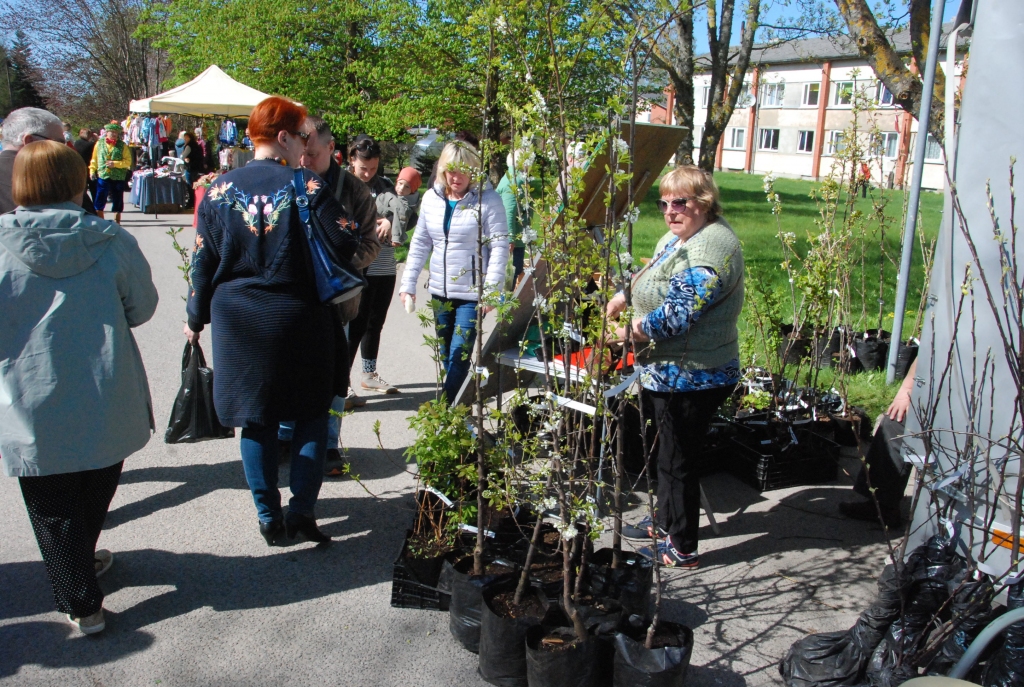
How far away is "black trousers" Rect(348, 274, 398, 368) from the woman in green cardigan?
224cm

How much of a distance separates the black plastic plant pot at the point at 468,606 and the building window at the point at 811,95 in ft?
184

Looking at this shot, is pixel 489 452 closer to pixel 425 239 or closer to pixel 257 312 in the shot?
pixel 257 312

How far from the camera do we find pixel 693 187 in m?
3.42

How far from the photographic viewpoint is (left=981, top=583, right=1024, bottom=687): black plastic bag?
7.35ft

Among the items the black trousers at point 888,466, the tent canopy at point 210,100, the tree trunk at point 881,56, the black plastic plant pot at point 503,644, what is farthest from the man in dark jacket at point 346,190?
the tent canopy at point 210,100

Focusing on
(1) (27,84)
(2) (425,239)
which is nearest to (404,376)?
(2) (425,239)

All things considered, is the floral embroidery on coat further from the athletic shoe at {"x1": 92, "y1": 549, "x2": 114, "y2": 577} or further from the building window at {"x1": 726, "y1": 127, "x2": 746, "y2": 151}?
the building window at {"x1": 726, "y1": 127, "x2": 746, "y2": 151}

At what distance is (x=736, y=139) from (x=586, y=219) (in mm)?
60315

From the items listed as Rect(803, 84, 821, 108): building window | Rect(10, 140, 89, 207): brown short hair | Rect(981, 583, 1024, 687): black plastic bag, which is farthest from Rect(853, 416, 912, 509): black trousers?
Rect(803, 84, 821, 108): building window

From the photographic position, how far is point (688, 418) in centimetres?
354

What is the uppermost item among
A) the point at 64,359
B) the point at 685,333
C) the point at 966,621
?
the point at 685,333

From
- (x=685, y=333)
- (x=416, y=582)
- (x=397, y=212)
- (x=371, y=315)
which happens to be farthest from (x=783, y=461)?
(x=397, y=212)

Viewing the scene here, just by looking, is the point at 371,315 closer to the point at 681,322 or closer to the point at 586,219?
the point at 586,219

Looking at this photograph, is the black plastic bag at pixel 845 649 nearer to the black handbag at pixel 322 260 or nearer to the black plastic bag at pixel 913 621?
the black plastic bag at pixel 913 621
